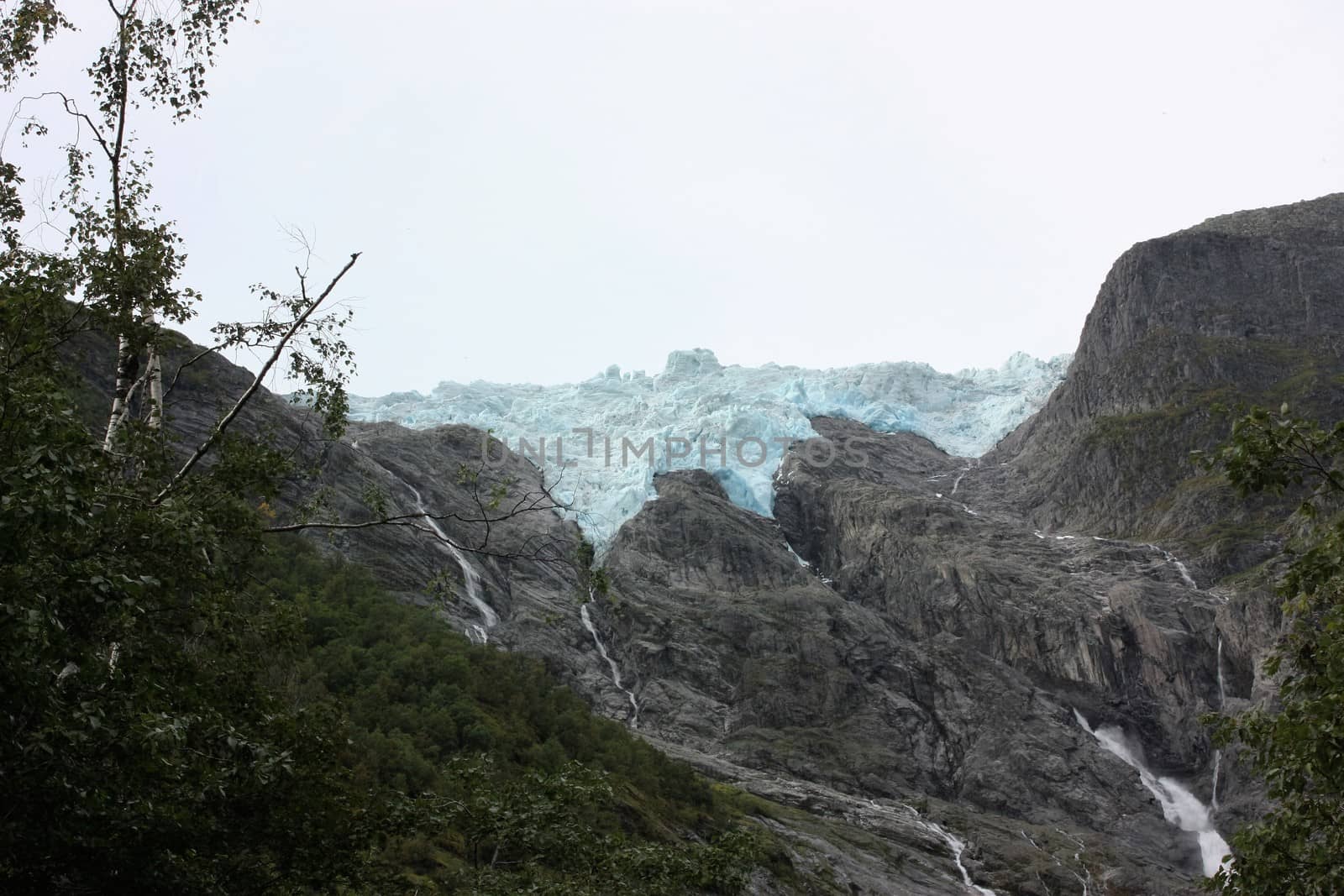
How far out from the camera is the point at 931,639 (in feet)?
Result: 391

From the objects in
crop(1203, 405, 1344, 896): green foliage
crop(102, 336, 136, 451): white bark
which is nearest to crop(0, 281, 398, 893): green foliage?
crop(102, 336, 136, 451): white bark

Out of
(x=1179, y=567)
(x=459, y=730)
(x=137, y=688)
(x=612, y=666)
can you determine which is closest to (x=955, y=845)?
(x=459, y=730)

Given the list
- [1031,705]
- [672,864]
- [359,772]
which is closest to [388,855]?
[359,772]

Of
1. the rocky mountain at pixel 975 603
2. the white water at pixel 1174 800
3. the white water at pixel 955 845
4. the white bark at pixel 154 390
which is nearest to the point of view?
the white bark at pixel 154 390

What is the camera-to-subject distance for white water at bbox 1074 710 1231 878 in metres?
89.9

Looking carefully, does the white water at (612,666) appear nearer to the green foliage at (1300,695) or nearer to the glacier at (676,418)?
the glacier at (676,418)

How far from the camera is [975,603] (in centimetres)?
12019

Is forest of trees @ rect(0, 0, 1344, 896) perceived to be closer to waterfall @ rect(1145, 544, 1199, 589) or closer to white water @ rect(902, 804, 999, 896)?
white water @ rect(902, 804, 999, 896)

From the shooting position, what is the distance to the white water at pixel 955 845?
238 feet

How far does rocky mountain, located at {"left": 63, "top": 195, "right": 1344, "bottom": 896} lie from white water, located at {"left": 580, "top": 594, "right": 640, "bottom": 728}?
0.27m

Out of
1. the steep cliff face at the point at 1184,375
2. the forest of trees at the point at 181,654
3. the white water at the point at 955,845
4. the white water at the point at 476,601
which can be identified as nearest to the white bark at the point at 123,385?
the forest of trees at the point at 181,654

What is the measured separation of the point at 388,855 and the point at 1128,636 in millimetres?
88347

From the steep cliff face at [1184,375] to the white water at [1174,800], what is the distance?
2249 centimetres

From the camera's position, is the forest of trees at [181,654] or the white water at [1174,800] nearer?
the forest of trees at [181,654]
